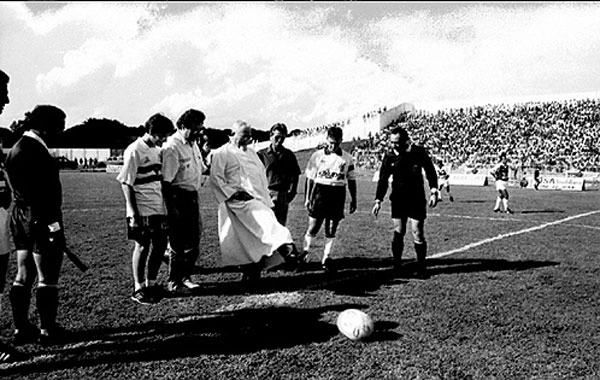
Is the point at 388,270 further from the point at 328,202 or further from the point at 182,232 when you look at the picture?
the point at 182,232

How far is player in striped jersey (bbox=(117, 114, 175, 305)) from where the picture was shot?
6.04 m

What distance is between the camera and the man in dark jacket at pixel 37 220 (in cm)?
482

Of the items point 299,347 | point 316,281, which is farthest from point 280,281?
point 299,347

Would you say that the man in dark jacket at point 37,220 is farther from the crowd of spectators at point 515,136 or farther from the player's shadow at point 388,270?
the crowd of spectators at point 515,136

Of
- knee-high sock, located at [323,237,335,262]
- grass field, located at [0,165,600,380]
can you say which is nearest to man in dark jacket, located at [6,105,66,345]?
grass field, located at [0,165,600,380]

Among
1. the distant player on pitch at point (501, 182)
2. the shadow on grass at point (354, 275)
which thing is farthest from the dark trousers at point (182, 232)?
the distant player on pitch at point (501, 182)

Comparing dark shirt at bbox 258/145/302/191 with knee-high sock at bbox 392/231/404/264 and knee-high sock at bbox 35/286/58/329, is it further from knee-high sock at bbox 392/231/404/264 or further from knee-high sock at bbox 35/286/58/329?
knee-high sock at bbox 35/286/58/329

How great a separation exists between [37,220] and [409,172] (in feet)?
16.6

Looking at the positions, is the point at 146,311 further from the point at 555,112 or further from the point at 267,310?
the point at 555,112

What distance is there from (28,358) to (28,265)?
843mm

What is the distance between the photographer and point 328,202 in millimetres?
8148

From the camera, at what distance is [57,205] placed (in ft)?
16.3

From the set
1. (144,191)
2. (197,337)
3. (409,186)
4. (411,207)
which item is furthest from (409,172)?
(197,337)

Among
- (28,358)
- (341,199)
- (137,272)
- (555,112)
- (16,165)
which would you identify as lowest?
(28,358)
